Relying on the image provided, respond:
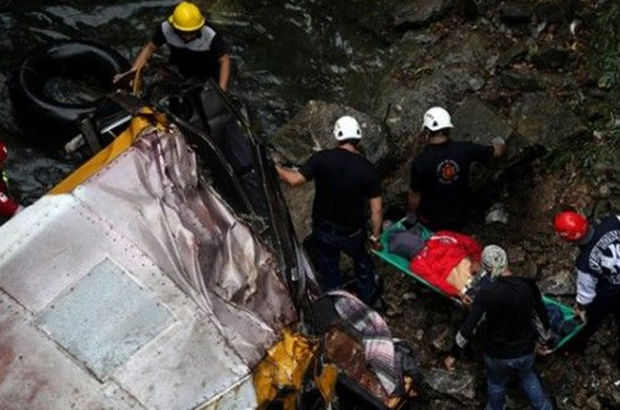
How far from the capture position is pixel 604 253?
5.88 meters

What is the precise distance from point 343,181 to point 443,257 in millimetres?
1081

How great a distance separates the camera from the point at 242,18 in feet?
34.2

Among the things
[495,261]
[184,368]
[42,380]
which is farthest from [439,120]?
[42,380]

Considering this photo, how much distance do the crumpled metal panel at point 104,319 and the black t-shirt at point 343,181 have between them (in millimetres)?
2292

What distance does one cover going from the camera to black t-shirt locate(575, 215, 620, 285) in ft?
19.2

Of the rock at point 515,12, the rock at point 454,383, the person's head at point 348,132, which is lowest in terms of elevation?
the rock at point 454,383

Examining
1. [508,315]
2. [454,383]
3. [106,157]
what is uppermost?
[106,157]

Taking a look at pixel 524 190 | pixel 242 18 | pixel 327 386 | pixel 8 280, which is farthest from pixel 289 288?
pixel 242 18

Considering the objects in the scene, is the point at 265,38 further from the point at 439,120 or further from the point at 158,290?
the point at 158,290

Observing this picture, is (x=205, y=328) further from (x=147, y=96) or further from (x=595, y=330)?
(x=595, y=330)

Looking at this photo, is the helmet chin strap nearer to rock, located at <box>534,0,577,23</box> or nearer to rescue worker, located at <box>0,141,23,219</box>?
rock, located at <box>534,0,577,23</box>

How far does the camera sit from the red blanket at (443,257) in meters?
6.82

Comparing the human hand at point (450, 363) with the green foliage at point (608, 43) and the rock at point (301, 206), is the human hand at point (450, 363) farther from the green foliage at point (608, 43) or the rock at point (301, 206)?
the green foliage at point (608, 43)

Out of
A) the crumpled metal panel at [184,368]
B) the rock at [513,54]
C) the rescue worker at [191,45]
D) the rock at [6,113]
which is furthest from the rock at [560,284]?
the rock at [6,113]
